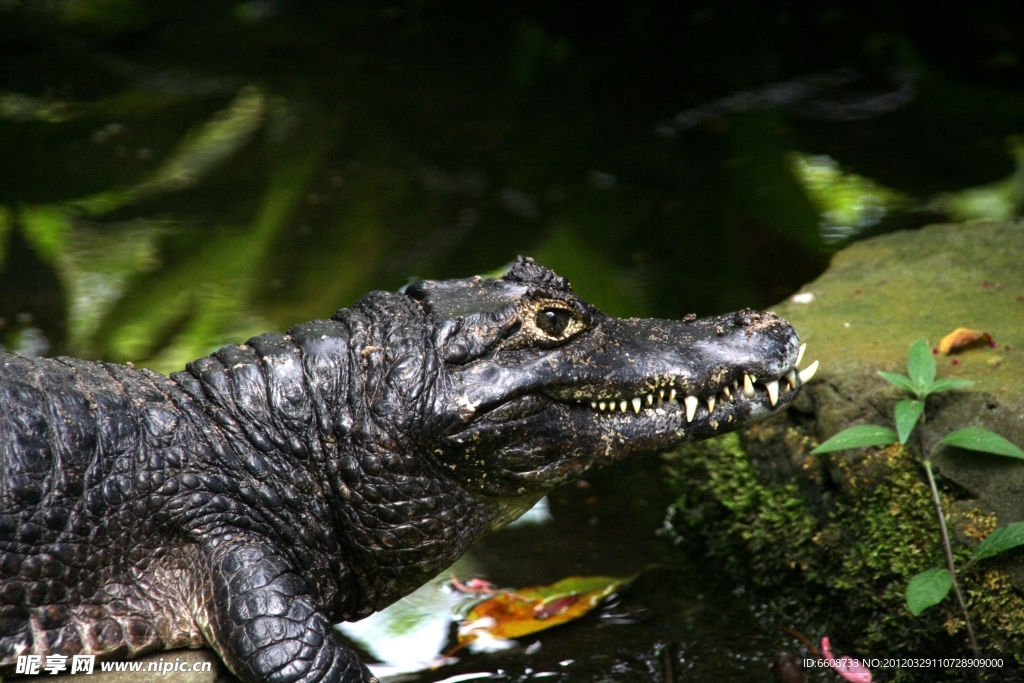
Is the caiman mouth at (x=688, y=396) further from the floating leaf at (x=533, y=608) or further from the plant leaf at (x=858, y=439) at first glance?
the floating leaf at (x=533, y=608)

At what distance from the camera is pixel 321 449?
3.06m

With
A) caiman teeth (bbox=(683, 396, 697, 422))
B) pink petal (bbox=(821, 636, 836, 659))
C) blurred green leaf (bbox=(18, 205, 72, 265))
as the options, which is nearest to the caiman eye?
caiman teeth (bbox=(683, 396, 697, 422))

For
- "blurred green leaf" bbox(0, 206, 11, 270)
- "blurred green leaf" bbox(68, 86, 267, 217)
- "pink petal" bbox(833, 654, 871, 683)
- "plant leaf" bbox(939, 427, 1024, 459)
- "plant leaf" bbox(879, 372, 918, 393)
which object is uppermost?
"plant leaf" bbox(879, 372, 918, 393)

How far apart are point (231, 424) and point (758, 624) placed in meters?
2.03

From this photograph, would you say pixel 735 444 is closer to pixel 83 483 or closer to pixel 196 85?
pixel 83 483

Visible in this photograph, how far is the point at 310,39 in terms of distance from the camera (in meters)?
11.0

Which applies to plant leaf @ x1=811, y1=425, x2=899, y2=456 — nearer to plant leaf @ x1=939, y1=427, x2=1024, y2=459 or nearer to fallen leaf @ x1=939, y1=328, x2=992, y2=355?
plant leaf @ x1=939, y1=427, x2=1024, y2=459

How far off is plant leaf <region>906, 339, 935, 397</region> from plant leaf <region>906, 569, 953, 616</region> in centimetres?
57

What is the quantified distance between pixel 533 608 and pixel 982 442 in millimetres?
A: 1633

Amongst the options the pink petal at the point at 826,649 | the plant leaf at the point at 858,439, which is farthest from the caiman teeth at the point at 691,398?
the pink petal at the point at 826,649

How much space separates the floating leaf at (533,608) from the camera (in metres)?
3.69

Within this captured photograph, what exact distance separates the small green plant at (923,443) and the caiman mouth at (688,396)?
24 centimetres

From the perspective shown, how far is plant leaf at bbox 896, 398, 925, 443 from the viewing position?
3.23 m

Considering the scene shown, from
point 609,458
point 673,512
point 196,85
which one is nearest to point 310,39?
point 196,85
